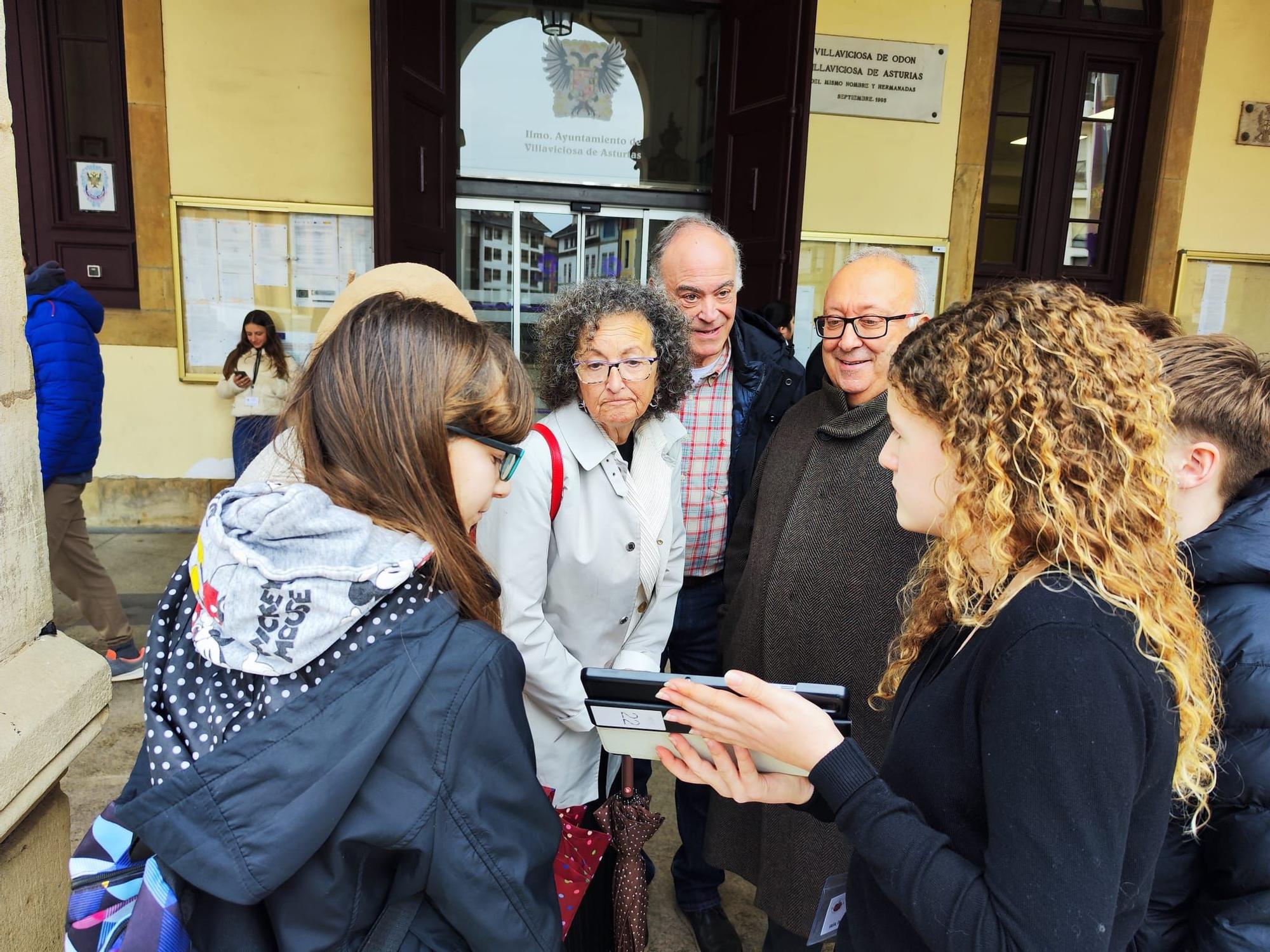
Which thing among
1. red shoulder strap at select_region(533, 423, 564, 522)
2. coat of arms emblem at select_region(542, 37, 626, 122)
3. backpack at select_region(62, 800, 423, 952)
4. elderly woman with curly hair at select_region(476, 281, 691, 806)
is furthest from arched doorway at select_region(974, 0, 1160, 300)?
backpack at select_region(62, 800, 423, 952)

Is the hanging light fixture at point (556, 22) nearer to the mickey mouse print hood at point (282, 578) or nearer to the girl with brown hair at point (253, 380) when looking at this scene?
the girl with brown hair at point (253, 380)

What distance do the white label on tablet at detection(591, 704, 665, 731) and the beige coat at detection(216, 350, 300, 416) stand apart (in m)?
5.12

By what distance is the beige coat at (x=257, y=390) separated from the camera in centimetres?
564

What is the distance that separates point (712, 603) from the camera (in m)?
2.44

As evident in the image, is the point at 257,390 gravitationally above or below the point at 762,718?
below

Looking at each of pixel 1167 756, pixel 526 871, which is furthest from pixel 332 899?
pixel 1167 756

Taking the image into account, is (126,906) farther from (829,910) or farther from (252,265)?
(252,265)

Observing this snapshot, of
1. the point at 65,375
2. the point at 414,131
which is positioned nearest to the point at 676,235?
the point at 65,375

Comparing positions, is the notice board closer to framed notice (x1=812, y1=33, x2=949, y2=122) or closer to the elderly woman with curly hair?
framed notice (x1=812, y1=33, x2=949, y2=122)

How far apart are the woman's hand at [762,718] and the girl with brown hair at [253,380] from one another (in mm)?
5248

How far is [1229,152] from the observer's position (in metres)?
6.26

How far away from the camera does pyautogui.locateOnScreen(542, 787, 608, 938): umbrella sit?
174cm

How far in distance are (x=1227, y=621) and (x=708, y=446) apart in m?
1.43

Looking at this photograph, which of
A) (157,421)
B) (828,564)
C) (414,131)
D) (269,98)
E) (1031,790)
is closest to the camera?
(1031,790)
